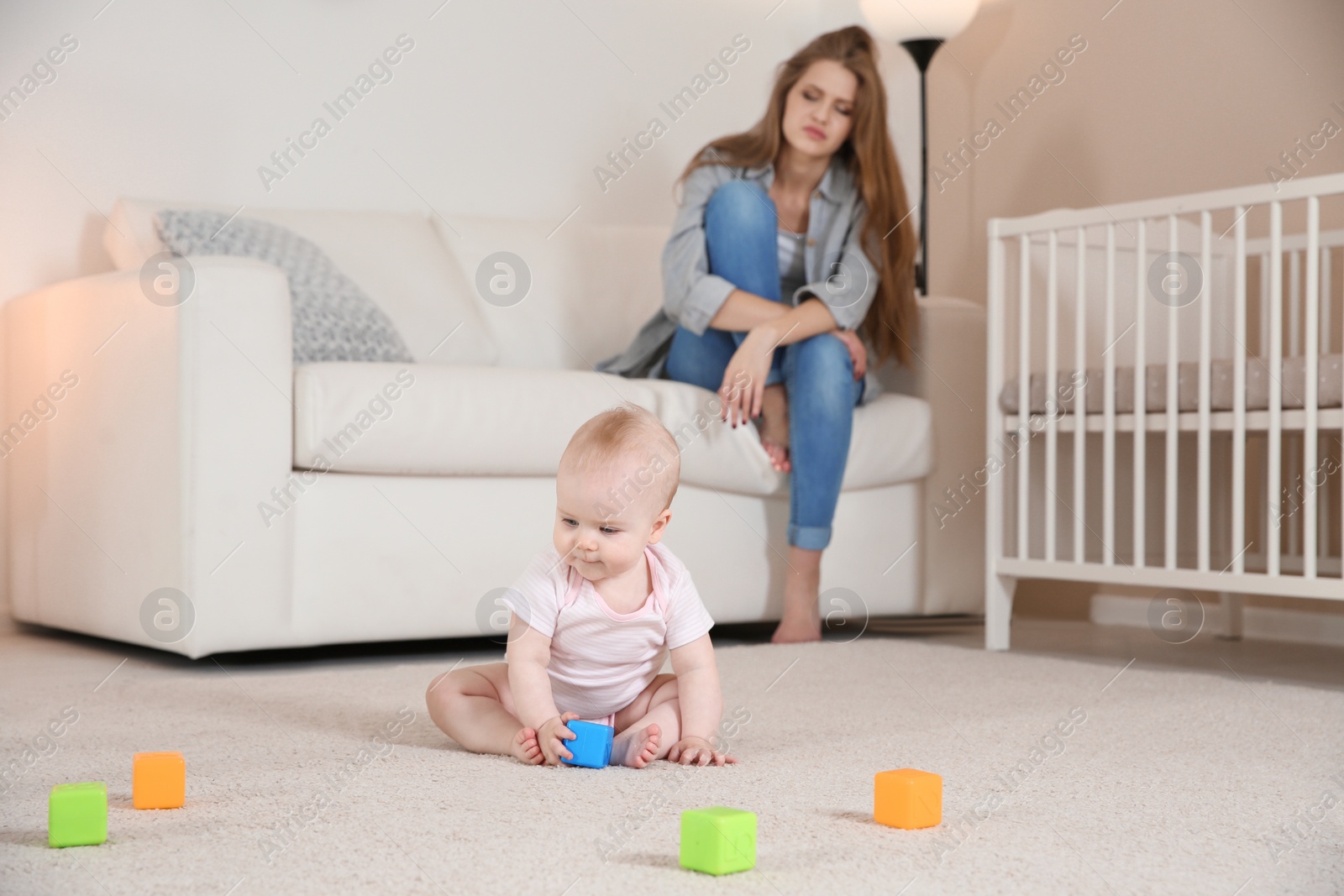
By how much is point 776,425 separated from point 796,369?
4.3 inches

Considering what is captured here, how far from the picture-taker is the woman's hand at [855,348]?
220cm

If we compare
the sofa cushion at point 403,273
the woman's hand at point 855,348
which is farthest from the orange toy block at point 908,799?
the sofa cushion at point 403,273

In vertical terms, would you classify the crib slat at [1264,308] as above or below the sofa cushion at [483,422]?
above

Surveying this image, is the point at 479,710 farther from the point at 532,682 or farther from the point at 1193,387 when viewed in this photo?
the point at 1193,387

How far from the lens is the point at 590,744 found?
114 cm

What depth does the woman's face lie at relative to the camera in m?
2.26

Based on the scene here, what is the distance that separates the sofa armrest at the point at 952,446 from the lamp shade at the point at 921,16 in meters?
0.85

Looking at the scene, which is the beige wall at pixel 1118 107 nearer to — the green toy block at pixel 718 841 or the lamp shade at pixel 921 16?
the lamp shade at pixel 921 16

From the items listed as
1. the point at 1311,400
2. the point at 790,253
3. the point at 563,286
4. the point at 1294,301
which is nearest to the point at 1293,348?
the point at 1294,301

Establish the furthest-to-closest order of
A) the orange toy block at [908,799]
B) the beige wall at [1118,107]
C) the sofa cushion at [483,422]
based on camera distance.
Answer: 1. the beige wall at [1118,107]
2. the sofa cushion at [483,422]
3. the orange toy block at [908,799]

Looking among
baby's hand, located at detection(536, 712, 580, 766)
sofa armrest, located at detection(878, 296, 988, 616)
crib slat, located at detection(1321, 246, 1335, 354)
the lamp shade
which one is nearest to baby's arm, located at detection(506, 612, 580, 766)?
baby's hand, located at detection(536, 712, 580, 766)

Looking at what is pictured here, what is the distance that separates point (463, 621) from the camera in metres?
1.99

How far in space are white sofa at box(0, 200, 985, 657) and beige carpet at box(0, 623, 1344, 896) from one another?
21cm

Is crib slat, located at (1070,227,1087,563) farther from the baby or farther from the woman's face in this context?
the baby
